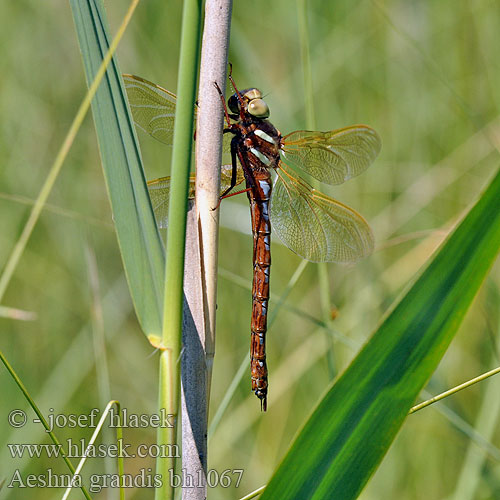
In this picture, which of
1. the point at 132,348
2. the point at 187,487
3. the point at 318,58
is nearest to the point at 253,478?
the point at 132,348

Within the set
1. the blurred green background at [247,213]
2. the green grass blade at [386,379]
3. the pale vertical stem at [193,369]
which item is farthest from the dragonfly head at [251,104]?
the green grass blade at [386,379]

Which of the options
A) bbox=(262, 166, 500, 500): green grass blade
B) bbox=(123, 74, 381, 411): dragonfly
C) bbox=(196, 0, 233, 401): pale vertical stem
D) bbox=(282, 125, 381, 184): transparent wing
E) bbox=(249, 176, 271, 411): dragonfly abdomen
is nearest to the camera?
bbox=(262, 166, 500, 500): green grass blade

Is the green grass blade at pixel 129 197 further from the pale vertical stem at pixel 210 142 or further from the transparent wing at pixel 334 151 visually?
the transparent wing at pixel 334 151

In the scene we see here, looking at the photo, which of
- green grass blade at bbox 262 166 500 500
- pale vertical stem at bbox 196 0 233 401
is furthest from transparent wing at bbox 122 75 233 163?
green grass blade at bbox 262 166 500 500

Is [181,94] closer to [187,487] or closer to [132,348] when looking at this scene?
[187,487]

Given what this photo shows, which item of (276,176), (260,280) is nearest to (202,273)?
(260,280)

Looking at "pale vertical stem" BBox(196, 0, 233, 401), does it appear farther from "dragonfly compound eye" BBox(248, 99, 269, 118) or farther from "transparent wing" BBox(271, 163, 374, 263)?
"transparent wing" BBox(271, 163, 374, 263)
